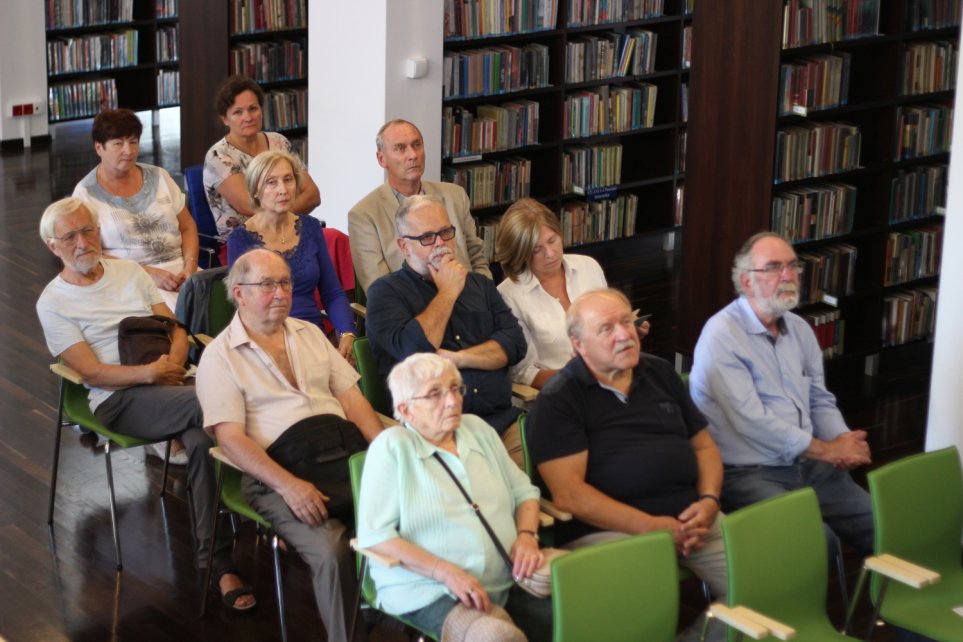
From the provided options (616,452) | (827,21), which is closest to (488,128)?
(827,21)

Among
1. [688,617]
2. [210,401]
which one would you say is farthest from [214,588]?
[688,617]

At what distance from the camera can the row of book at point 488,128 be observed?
809cm

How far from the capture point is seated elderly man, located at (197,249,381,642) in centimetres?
416

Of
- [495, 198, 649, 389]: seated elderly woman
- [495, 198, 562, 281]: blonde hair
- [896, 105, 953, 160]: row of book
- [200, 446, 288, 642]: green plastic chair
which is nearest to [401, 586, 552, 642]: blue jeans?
[200, 446, 288, 642]: green plastic chair

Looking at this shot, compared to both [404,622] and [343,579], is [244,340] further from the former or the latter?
[404,622]

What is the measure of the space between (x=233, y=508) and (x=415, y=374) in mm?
1041

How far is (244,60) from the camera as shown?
8859 millimetres

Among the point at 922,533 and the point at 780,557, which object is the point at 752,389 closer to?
the point at 922,533

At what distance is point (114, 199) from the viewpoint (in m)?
6.11

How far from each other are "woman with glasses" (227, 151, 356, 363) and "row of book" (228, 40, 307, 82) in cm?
346

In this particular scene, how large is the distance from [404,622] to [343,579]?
40cm

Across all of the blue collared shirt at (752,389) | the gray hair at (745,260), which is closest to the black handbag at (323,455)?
the blue collared shirt at (752,389)

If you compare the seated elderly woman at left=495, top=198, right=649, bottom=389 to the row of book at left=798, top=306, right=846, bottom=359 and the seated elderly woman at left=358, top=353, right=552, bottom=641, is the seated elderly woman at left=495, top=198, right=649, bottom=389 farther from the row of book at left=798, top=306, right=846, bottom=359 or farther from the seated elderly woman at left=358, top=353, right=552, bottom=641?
the row of book at left=798, top=306, right=846, bottom=359

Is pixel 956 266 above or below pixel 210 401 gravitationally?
above
